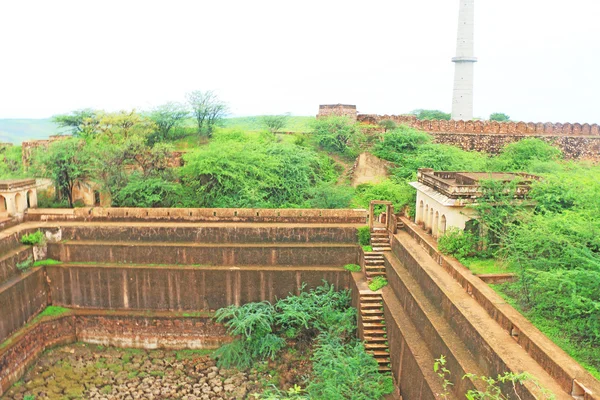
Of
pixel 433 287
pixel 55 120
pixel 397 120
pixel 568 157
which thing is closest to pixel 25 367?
pixel 433 287

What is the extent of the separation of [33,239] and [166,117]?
1019 centimetres

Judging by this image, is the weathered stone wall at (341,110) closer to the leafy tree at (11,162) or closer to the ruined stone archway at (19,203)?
the leafy tree at (11,162)

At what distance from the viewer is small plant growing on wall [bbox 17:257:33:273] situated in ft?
41.3

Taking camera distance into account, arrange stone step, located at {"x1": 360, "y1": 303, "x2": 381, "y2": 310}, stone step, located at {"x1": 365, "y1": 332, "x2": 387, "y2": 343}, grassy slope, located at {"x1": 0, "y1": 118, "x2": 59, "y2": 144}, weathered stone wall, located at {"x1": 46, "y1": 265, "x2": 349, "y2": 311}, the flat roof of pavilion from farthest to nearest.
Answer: grassy slope, located at {"x1": 0, "y1": 118, "x2": 59, "y2": 144} → the flat roof of pavilion → weathered stone wall, located at {"x1": 46, "y1": 265, "x2": 349, "y2": 311} → stone step, located at {"x1": 360, "y1": 303, "x2": 381, "y2": 310} → stone step, located at {"x1": 365, "y1": 332, "x2": 387, "y2": 343}

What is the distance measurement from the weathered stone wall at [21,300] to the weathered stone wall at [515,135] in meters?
16.5

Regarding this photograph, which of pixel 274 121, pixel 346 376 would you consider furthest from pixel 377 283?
pixel 274 121

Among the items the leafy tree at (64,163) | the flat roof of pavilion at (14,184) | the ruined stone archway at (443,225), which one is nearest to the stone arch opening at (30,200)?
the flat roof of pavilion at (14,184)

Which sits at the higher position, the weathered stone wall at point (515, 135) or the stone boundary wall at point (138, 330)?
the weathered stone wall at point (515, 135)

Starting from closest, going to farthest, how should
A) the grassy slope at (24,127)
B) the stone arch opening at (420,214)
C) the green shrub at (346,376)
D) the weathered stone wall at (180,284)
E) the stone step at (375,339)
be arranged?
the green shrub at (346,376), the stone step at (375,339), the weathered stone wall at (180,284), the stone arch opening at (420,214), the grassy slope at (24,127)

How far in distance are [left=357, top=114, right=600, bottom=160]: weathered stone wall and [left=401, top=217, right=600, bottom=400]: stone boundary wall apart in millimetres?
12581

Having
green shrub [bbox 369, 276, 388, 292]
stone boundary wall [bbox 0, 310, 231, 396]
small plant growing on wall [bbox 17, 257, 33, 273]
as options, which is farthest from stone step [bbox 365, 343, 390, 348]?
small plant growing on wall [bbox 17, 257, 33, 273]

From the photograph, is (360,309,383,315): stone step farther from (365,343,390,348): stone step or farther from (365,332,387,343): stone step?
(365,343,390,348): stone step

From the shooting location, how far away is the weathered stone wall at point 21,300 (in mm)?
11320

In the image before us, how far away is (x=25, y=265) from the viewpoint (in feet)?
41.8
